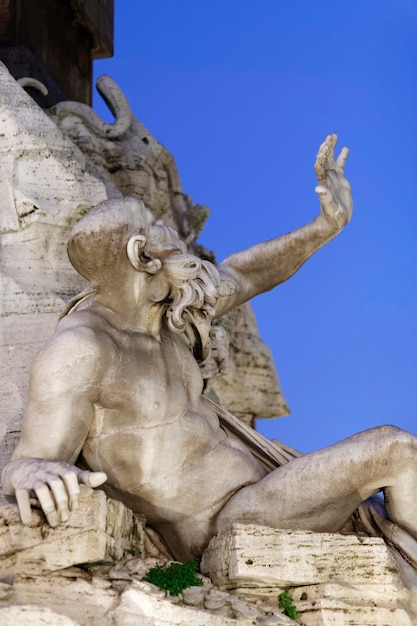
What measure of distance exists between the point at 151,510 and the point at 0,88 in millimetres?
3443

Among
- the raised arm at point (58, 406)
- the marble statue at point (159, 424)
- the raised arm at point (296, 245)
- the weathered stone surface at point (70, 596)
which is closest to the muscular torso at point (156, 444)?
the marble statue at point (159, 424)

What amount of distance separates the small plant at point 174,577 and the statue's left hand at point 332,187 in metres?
2.34

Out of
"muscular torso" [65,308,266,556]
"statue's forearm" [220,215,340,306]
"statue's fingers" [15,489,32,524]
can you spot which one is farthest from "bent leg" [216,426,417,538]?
"statue's forearm" [220,215,340,306]

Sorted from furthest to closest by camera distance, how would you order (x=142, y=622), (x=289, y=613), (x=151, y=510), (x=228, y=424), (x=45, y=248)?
(x=45, y=248) → (x=228, y=424) → (x=151, y=510) → (x=289, y=613) → (x=142, y=622)

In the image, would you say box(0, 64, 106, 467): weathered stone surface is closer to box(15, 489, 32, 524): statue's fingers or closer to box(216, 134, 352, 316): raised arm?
box(216, 134, 352, 316): raised arm

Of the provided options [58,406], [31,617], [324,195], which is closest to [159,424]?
[58,406]

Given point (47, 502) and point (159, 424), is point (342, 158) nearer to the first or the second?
point (159, 424)

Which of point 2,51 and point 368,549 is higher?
point 2,51

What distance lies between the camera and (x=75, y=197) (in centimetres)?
845

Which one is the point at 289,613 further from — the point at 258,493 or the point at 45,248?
the point at 45,248

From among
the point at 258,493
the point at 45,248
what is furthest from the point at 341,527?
the point at 45,248

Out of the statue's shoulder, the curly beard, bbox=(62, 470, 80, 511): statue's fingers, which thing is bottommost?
bbox=(62, 470, 80, 511): statue's fingers

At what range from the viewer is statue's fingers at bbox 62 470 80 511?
19.1ft

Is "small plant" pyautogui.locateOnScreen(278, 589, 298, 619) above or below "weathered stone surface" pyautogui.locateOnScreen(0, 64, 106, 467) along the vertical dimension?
below
